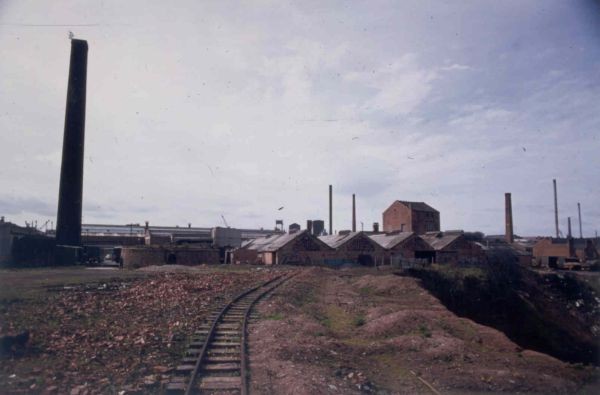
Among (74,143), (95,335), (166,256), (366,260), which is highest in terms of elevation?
(74,143)

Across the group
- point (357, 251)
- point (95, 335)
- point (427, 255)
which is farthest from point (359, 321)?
point (427, 255)

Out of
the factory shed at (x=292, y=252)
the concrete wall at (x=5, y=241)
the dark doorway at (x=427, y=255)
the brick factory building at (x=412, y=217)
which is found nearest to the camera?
the concrete wall at (x=5, y=241)

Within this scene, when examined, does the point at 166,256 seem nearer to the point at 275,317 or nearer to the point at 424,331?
the point at 275,317

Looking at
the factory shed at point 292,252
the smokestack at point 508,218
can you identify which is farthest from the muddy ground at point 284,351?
the smokestack at point 508,218

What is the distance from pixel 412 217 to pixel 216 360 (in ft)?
216

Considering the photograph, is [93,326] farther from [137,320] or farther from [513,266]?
[513,266]

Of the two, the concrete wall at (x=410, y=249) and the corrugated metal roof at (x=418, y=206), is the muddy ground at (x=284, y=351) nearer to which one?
the concrete wall at (x=410, y=249)

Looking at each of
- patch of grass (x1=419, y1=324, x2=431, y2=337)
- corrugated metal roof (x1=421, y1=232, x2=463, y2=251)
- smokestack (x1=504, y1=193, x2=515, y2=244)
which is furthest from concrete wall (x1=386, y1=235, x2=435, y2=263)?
patch of grass (x1=419, y1=324, x2=431, y2=337)

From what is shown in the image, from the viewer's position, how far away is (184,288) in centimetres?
2286

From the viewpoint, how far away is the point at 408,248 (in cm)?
5428

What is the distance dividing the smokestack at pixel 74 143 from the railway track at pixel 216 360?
28620mm

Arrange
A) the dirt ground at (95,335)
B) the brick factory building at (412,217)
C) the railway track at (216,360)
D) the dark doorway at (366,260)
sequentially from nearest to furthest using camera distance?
the railway track at (216,360) → the dirt ground at (95,335) → the dark doorway at (366,260) → the brick factory building at (412,217)

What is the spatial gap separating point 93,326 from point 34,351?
111 inches

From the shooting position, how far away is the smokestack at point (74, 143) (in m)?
37.6
